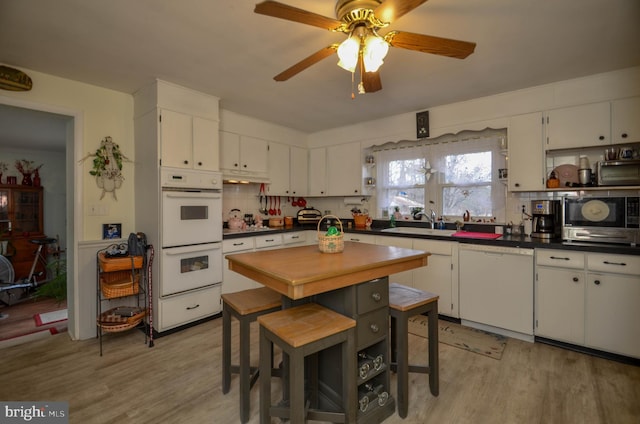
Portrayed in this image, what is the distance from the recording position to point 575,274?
7.97 feet

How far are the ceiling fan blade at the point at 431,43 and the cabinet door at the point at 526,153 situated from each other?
1.73 metres

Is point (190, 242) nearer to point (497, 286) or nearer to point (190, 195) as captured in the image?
point (190, 195)

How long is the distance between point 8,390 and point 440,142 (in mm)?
4552

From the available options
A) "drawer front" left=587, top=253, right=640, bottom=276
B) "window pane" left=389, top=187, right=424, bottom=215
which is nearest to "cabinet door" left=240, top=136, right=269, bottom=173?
"window pane" left=389, top=187, right=424, bottom=215

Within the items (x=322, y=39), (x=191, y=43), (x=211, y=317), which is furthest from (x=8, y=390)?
(x=322, y=39)

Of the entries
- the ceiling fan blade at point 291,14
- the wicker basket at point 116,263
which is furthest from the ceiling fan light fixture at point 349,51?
the wicker basket at point 116,263

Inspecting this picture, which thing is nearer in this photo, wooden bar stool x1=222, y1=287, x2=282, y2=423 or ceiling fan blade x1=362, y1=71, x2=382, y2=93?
wooden bar stool x1=222, y1=287, x2=282, y2=423

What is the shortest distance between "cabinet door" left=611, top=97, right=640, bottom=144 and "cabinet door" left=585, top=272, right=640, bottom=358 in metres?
1.19

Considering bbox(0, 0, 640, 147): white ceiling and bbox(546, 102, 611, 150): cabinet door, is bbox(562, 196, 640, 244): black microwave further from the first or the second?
bbox(0, 0, 640, 147): white ceiling

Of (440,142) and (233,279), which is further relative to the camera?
(440,142)

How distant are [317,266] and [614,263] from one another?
2.45m

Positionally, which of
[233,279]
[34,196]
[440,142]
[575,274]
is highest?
[440,142]

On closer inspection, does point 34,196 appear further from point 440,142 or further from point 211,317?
point 440,142

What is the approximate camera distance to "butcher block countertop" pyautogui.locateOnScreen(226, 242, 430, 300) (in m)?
1.37
